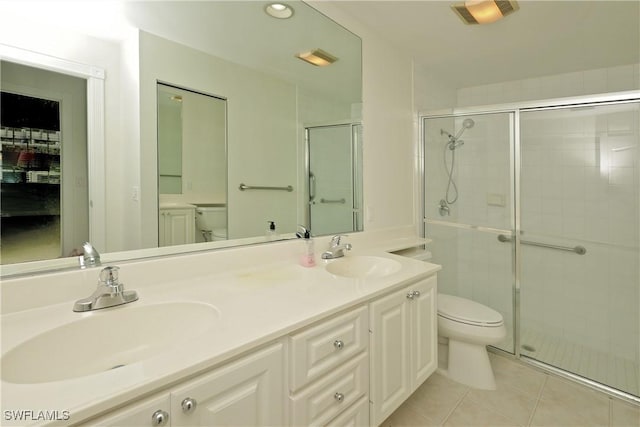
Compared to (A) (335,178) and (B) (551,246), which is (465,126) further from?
(A) (335,178)

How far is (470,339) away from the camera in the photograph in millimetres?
1802

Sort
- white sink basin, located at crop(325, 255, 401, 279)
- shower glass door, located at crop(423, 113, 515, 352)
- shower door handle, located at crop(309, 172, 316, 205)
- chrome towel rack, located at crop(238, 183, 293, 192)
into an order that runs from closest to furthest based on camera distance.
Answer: chrome towel rack, located at crop(238, 183, 293, 192) < white sink basin, located at crop(325, 255, 401, 279) < shower door handle, located at crop(309, 172, 316, 205) < shower glass door, located at crop(423, 113, 515, 352)

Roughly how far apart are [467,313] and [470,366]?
31 centimetres

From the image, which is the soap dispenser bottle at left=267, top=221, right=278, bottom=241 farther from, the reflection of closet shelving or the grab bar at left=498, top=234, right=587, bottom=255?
the grab bar at left=498, top=234, right=587, bottom=255

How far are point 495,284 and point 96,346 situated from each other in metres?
2.67

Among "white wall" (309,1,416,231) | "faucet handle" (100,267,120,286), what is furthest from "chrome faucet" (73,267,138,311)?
"white wall" (309,1,416,231)

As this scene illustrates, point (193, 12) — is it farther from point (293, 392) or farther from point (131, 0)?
point (293, 392)

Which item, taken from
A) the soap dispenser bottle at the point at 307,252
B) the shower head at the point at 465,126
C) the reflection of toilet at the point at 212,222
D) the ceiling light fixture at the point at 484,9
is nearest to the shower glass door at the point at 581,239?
the shower head at the point at 465,126

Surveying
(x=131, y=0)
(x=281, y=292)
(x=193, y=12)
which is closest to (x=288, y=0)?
(x=193, y=12)

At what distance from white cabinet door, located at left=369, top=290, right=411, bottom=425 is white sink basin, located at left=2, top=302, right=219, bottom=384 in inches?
25.1

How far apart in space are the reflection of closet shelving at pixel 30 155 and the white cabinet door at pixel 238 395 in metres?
0.82

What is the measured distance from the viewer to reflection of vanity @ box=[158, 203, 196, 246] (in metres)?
1.21

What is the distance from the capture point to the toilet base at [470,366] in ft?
5.98

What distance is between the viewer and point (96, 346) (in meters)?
0.87
